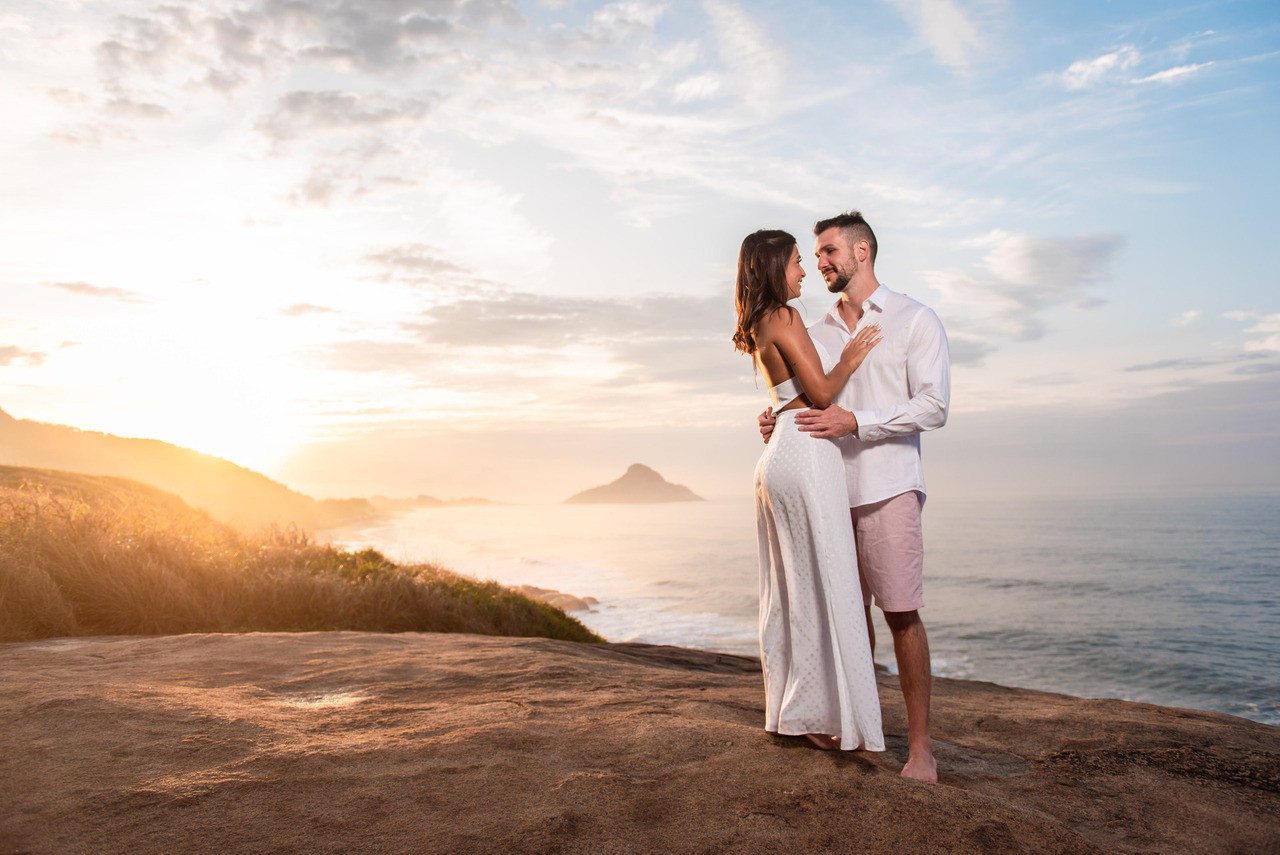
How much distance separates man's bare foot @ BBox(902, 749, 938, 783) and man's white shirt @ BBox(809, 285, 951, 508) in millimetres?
1316

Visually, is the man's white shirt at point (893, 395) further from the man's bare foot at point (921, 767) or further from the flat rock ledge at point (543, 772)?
the flat rock ledge at point (543, 772)

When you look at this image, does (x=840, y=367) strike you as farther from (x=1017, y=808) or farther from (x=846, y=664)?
(x=1017, y=808)

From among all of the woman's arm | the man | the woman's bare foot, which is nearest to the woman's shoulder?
the woman's arm

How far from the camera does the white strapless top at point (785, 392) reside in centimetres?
402

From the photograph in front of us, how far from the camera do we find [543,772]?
3342 millimetres

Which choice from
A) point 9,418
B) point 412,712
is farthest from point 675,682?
point 9,418

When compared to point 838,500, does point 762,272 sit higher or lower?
higher

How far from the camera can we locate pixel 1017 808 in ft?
10.5

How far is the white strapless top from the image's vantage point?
4023 mm

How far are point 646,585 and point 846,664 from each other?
3418 centimetres

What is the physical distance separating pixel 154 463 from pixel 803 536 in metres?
75.4

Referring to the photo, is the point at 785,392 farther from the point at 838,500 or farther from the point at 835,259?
the point at 835,259

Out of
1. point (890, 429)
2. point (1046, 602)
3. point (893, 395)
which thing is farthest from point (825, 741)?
point (1046, 602)

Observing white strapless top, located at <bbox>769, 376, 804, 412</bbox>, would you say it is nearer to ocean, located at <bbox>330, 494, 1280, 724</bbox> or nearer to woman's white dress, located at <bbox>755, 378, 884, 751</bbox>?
woman's white dress, located at <bbox>755, 378, 884, 751</bbox>
